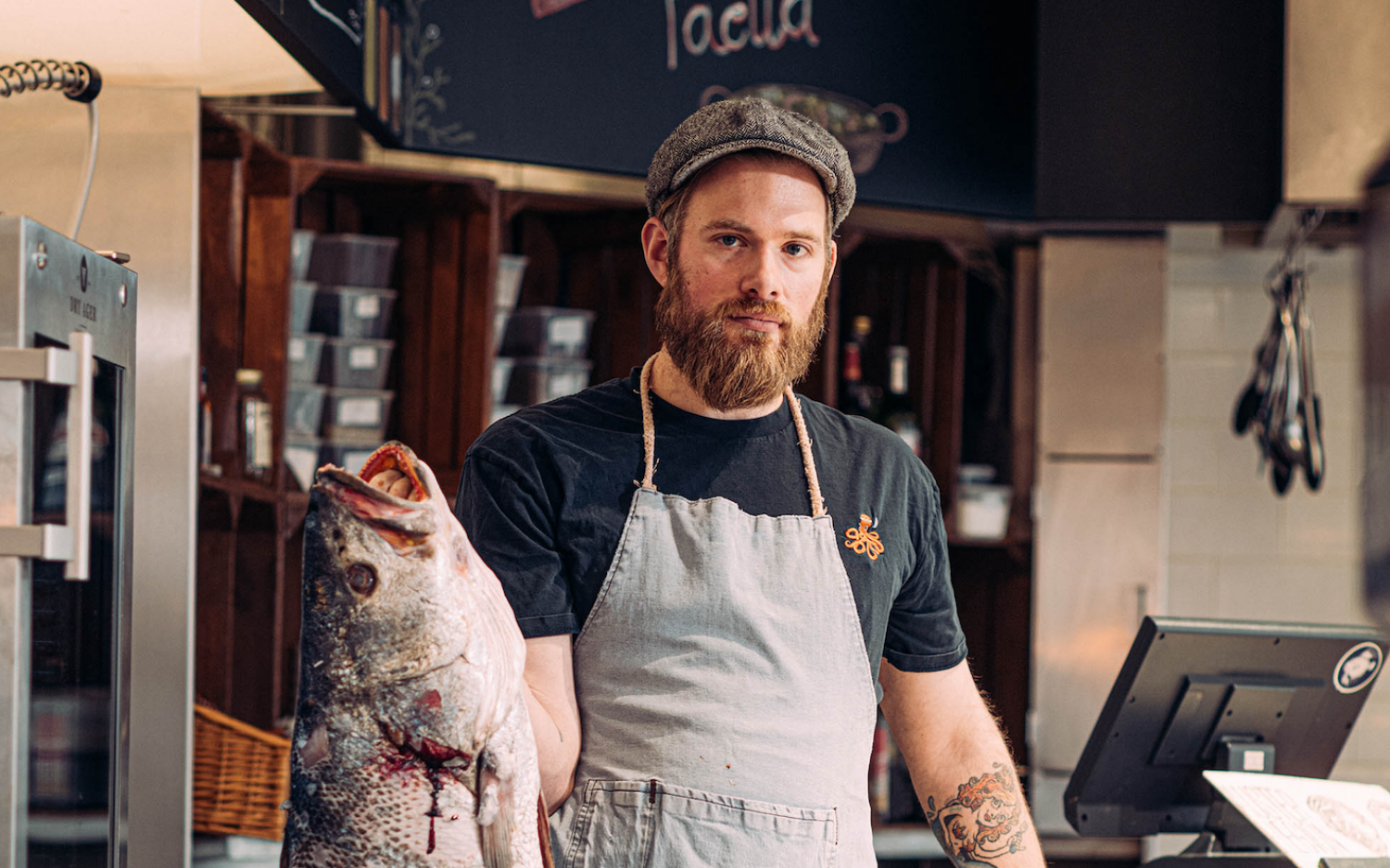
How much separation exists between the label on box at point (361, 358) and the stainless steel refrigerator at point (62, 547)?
5.19ft

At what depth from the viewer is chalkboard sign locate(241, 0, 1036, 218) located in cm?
319

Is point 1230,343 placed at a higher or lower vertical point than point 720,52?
lower

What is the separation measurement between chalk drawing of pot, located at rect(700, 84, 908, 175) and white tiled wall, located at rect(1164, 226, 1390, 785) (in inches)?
42.2

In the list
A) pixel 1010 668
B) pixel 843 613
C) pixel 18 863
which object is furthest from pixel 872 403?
pixel 18 863

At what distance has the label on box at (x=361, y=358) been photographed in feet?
10.3

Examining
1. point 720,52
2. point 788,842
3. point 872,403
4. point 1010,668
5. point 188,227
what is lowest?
point 1010,668

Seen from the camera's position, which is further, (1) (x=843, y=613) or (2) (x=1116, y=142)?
(2) (x=1116, y=142)

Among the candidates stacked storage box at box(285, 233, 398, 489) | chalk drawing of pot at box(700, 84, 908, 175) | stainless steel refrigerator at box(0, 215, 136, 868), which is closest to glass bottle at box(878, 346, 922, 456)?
chalk drawing of pot at box(700, 84, 908, 175)

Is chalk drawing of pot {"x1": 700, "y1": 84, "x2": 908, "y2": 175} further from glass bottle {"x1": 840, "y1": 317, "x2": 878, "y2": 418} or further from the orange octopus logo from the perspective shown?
the orange octopus logo

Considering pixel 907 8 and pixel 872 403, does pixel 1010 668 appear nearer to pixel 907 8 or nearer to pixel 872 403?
pixel 872 403

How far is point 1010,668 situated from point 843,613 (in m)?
2.62

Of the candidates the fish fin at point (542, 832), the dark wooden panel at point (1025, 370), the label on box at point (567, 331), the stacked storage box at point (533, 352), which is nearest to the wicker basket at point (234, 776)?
the stacked storage box at point (533, 352)

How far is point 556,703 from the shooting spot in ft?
4.59

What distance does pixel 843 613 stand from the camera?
1.54m
